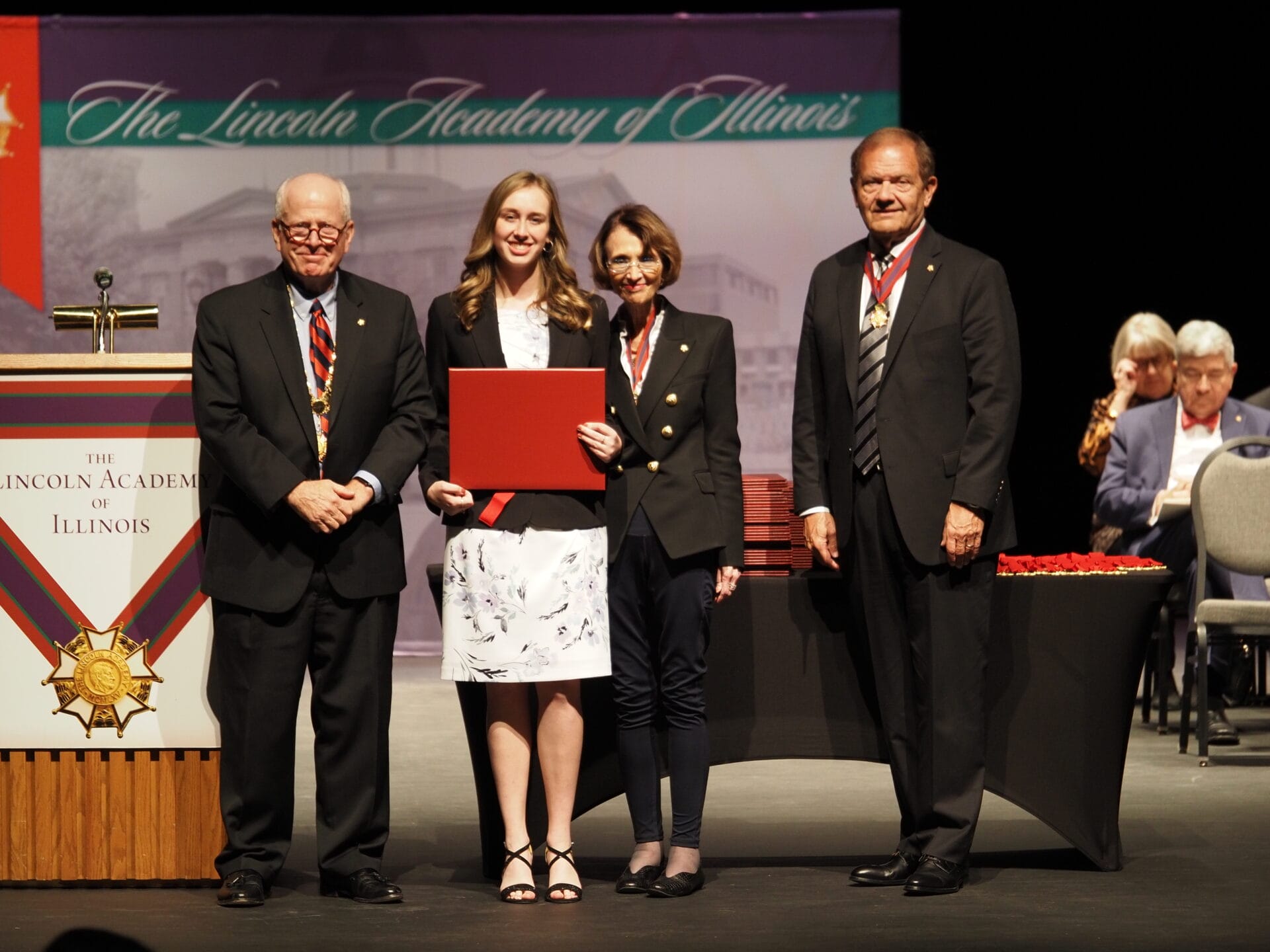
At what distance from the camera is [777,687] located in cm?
414

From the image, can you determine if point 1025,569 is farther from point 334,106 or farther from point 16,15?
point 16,15

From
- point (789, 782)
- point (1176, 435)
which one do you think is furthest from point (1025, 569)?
point (1176, 435)

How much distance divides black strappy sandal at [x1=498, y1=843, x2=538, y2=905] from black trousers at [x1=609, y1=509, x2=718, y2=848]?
0.26m

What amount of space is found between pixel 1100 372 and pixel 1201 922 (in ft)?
18.1

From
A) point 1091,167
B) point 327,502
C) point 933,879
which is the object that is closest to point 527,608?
point 327,502

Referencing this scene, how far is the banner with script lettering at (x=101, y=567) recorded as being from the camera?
3.93m

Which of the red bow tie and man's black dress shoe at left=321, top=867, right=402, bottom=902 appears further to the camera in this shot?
the red bow tie

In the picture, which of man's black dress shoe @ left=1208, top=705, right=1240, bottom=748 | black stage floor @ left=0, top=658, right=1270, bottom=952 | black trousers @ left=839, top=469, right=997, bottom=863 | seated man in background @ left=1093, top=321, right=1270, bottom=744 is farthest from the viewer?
seated man in background @ left=1093, top=321, right=1270, bottom=744

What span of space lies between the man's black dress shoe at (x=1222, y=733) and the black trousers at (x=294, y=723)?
3394mm

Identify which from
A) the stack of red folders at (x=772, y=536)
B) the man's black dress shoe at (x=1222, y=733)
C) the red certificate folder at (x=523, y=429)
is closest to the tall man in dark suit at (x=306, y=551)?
the red certificate folder at (x=523, y=429)

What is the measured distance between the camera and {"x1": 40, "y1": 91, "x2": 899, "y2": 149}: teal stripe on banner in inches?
316

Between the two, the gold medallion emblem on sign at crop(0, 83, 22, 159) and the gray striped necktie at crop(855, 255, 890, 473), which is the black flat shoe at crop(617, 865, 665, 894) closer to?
the gray striped necktie at crop(855, 255, 890, 473)

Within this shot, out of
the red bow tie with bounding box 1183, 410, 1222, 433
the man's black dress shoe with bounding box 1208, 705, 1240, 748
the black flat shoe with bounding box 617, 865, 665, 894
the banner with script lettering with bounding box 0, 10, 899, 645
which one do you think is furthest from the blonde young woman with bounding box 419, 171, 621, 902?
the banner with script lettering with bounding box 0, 10, 899, 645

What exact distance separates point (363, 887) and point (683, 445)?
1212mm
